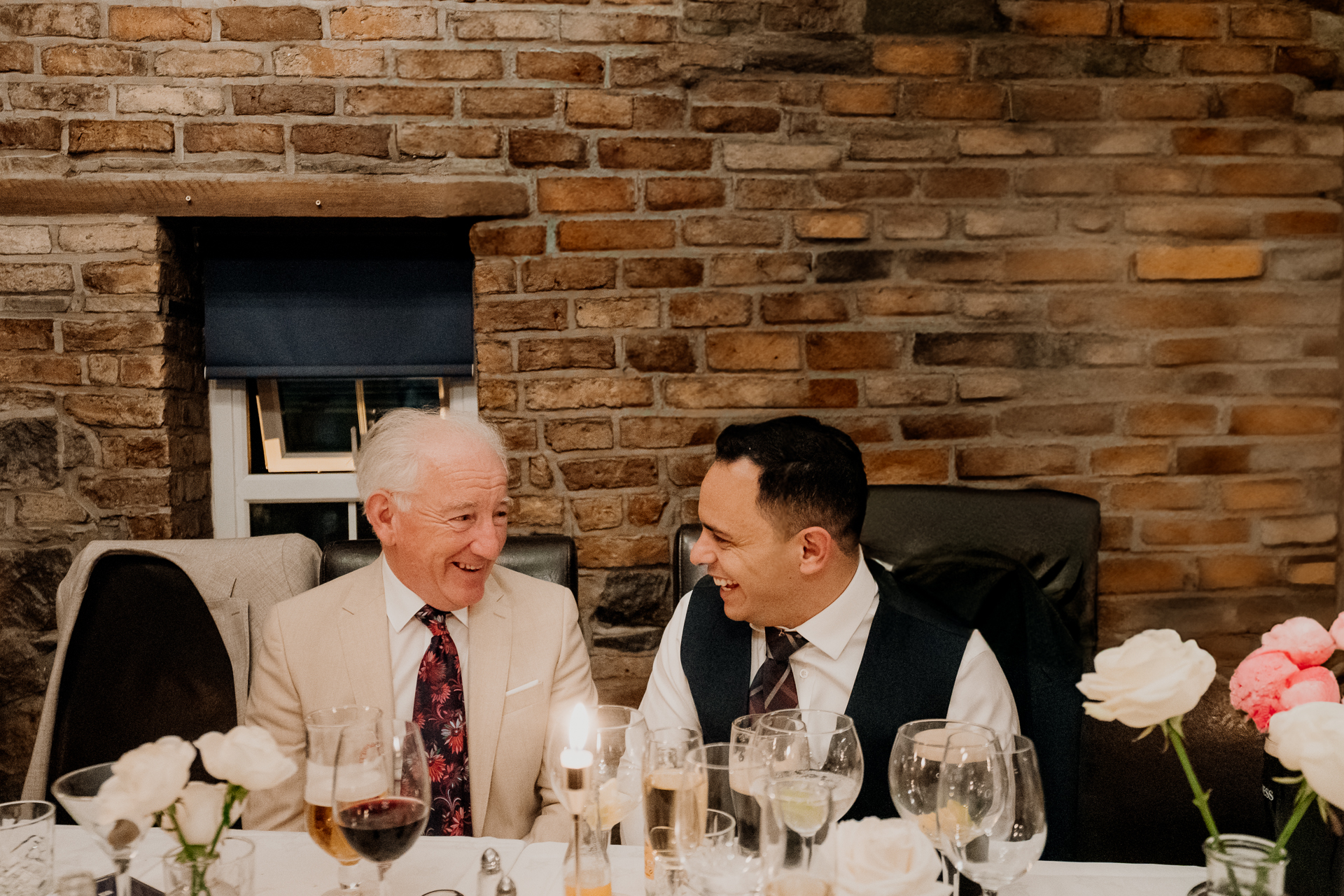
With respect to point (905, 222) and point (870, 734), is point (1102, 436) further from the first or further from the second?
point (870, 734)

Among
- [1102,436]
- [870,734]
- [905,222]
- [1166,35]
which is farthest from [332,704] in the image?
[1166,35]

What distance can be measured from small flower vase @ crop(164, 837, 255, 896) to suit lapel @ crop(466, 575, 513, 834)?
69cm

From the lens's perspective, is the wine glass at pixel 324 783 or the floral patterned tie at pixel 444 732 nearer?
the wine glass at pixel 324 783

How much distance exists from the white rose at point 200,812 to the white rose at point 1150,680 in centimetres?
77

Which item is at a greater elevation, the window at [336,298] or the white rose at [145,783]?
the window at [336,298]

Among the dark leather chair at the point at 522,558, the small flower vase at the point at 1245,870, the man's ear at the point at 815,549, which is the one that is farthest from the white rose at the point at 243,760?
the dark leather chair at the point at 522,558

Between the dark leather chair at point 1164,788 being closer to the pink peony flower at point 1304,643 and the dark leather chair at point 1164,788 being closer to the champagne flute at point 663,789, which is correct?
the pink peony flower at point 1304,643

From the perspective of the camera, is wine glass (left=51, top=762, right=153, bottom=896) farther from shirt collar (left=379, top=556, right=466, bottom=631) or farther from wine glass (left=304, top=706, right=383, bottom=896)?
shirt collar (left=379, top=556, right=466, bottom=631)

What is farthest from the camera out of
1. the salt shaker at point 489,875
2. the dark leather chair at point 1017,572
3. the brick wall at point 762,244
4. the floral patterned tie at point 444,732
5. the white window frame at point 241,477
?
the white window frame at point 241,477

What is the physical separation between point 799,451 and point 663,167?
3.57 feet

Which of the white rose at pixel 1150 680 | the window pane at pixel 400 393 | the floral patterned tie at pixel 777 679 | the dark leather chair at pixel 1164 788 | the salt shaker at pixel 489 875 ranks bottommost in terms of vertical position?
the dark leather chair at pixel 1164 788

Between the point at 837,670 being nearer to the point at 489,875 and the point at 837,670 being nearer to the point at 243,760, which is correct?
the point at 489,875

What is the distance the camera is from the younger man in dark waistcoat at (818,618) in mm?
1453

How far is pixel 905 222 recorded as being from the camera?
2.34 m
